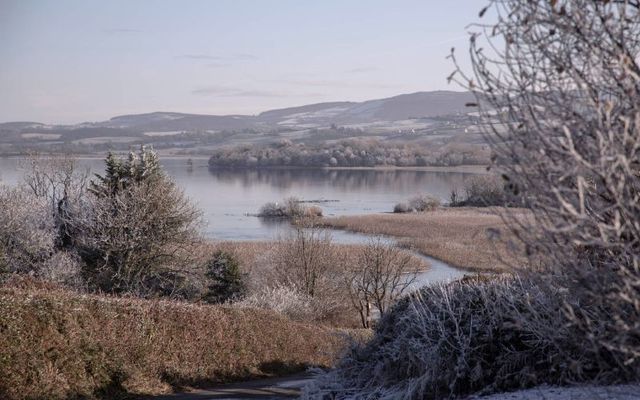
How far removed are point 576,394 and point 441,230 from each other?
4546 cm

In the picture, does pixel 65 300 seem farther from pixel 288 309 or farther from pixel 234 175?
pixel 234 175

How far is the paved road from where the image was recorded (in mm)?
15740

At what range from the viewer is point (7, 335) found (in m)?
14.2

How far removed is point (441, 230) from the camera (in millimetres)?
53375

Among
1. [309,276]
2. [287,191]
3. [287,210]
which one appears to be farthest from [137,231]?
[287,191]

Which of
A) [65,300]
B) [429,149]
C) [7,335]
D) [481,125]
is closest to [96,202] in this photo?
[65,300]

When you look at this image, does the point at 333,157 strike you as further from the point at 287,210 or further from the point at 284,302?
the point at 284,302

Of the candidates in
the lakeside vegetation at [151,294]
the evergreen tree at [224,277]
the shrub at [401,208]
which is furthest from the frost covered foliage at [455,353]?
the shrub at [401,208]

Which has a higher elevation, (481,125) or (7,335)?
(481,125)

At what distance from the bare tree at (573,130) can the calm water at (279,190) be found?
124ft

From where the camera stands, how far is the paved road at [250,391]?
51.6ft

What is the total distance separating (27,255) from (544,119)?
1116 inches

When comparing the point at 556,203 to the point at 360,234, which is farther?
the point at 360,234

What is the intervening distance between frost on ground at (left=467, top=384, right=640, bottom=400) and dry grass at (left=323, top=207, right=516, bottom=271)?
3071 centimetres
